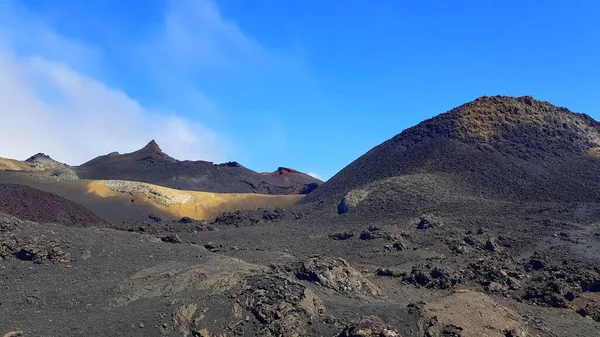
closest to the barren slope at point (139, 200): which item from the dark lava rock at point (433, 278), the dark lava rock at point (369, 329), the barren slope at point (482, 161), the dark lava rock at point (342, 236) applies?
the barren slope at point (482, 161)

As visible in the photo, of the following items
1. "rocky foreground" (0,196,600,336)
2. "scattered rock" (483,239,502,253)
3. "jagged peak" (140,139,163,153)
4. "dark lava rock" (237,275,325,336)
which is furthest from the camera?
"jagged peak" (140,139,163,153)

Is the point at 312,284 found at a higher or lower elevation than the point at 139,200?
lower

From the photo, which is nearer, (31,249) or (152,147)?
(31,249)

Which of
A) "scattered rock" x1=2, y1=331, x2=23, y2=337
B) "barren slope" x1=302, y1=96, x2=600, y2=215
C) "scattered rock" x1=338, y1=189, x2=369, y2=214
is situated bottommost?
"scattered rock" x1=2, y1=331, x2=23, y2=337

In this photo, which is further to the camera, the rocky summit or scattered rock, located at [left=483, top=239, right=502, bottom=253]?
scattered rock, located at [left=483, top=239, right=502, bottom=253]

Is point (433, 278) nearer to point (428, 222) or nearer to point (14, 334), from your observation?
point (428, 222)

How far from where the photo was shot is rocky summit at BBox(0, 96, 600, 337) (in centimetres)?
1430

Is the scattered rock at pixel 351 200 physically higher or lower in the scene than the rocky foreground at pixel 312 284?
higher

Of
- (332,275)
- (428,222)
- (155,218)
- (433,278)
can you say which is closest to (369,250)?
(428,222)

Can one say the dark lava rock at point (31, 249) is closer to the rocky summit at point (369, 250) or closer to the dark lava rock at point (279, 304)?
the rocky summit at point (369, 250)

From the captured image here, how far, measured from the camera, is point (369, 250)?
26.9m

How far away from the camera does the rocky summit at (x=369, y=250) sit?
14305 mm

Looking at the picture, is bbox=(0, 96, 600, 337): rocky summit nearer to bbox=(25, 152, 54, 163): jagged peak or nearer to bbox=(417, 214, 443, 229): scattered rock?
bbox=(417, 214, 443, 229): scattered rock

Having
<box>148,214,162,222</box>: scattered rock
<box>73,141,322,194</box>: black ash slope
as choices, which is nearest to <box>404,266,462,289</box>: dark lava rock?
<box>148,214,162,222</box>: scattered rock
